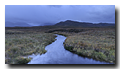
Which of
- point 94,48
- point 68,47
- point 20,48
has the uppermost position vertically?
point 20,48

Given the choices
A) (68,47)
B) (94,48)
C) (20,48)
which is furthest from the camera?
(68,47)

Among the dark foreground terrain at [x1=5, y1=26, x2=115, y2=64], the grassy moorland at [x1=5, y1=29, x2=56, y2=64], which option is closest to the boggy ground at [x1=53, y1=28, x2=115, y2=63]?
the dark foreground terrain at [x1=5, y1=26, x2=115, y2=64]

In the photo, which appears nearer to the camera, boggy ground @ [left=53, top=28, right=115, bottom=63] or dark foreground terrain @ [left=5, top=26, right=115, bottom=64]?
dark foreground terrain @ [left=5, top=26, right=115, bottom=64]

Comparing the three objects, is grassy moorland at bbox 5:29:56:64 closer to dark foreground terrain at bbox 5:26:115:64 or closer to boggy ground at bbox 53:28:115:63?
dark foreground terrain at bbox 5:26:115:64

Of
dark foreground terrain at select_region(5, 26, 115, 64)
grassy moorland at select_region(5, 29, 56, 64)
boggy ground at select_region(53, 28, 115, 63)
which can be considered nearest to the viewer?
grassy moorland at select_region(5, 29, 56, 64)

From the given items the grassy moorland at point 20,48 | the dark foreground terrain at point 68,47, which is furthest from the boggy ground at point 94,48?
the grassy moorland at point 20,48

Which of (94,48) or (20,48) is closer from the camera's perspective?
(20,48)

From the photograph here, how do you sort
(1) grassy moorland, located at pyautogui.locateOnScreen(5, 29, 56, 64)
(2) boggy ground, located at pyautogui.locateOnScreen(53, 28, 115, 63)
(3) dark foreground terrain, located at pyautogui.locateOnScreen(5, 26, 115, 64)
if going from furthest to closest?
(2) boggy ground, located at pyautogui.locateOnScreen(53, 28, 115, 63)
(3) dark foreground terrain, located at pyautogui.locateOnScreen(5, 26, 115, 64)
(1) grassy moorland, located at pyautogui.locateOnScreen(5, 29, 56, 64)

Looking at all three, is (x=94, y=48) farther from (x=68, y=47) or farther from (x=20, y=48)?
(x=20, y=48)

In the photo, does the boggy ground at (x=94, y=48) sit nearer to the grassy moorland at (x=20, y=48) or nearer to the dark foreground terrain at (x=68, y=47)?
the dark foreground terrain at (x=68, y=47)

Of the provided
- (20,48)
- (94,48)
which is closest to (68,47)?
(94,48)
